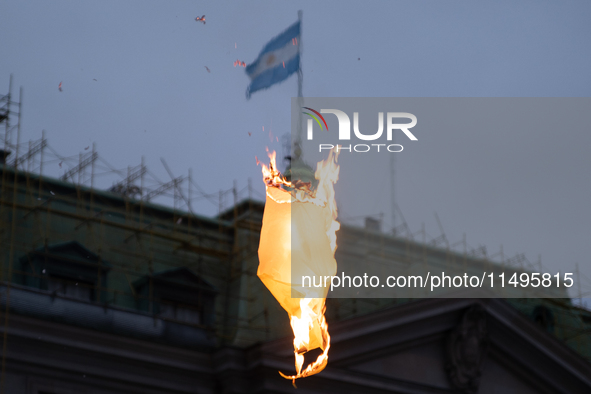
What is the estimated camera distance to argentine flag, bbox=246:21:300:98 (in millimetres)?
31047

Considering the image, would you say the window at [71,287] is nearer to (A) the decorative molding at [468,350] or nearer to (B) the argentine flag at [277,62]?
(B) the argentine flag at [277,62]

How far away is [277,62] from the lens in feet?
104

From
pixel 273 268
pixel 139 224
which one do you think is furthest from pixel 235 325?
pixel 273 268

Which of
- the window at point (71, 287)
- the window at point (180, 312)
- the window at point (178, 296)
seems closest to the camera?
the window at point (71, 287)

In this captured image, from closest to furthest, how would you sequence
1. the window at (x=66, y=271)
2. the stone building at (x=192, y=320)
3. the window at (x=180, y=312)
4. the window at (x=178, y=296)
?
1. the stone building at (x=192, y=320)
2. the window at (x=66, y=271)
3. the window at (x=178, y=296)
4. the window at (x=180, y=312)

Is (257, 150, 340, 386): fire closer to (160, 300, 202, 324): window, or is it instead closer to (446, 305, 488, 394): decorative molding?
(160, 300, 202, 324): window

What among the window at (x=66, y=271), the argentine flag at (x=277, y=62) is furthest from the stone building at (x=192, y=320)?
the argentine flag at (x=277, y=62)

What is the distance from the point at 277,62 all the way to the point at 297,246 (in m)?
10.2

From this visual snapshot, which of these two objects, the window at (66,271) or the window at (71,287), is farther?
the window at (71,287)

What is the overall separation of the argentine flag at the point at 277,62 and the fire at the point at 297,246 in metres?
6.69

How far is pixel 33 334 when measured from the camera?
2698 centimetres

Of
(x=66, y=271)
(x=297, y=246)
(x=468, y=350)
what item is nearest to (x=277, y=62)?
(x=66, y=271)

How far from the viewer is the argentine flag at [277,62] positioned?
31.0 meters

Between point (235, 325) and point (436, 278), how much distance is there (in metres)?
8.20
